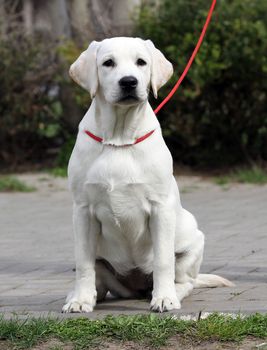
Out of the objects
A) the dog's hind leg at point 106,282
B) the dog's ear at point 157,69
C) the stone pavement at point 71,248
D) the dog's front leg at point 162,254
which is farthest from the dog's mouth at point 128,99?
the stone pavement at point 71,248

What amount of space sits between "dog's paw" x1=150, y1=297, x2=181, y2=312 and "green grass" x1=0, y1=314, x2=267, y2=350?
49 cm

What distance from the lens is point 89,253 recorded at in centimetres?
566

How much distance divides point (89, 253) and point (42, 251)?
2.55m

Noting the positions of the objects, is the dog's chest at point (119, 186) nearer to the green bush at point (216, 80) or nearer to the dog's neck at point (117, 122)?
the dog's neck at point (117, 122)

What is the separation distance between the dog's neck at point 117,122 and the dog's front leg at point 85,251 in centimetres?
45

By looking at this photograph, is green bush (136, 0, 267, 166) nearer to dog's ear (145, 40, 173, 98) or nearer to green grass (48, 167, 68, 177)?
green grass (48, 167, 68, 177)

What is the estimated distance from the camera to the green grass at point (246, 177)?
12.0 meters

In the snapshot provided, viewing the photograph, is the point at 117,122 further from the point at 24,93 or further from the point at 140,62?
the point at 24,93

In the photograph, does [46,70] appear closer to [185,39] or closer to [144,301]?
[185,39]

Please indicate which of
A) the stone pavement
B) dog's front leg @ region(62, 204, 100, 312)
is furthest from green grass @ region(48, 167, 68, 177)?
dog's front leg @ region(62, 204, 100, 312)

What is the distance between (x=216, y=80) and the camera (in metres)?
12.3

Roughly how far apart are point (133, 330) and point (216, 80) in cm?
786

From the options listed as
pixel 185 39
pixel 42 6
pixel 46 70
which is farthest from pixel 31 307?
pixel 42 6

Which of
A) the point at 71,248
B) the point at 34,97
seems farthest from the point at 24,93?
the point at 71,248
